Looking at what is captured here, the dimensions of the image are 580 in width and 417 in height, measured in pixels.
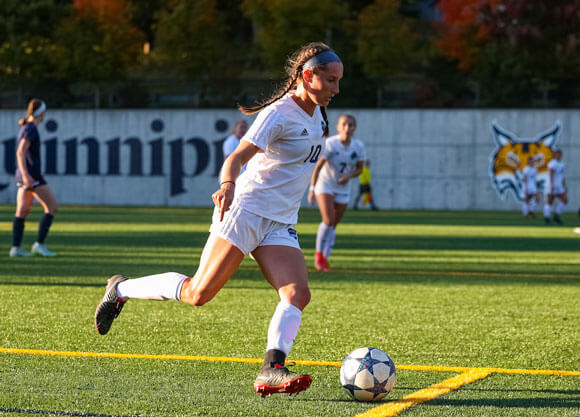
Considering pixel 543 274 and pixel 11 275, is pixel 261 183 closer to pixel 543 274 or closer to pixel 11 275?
pixel 11 275

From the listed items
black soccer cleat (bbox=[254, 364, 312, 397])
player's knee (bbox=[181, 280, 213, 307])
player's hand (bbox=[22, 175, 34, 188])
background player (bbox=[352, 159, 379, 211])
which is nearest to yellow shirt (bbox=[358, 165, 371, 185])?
background player (bbox=[352, 159, 379, 211])

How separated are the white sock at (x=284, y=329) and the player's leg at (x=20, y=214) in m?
9.22

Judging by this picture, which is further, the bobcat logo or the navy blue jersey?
the bobcat logo

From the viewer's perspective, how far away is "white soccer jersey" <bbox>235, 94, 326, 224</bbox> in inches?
226

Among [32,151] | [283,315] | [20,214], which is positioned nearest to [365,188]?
[20,214]

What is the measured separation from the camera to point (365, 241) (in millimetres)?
19484

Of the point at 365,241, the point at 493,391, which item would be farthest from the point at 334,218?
the point at 493,391

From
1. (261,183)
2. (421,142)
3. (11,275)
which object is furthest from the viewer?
(421,142)

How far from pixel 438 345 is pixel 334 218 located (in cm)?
607

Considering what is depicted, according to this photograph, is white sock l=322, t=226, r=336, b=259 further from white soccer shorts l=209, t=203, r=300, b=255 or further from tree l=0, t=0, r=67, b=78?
tree l=0, t=0, r=67, b=78

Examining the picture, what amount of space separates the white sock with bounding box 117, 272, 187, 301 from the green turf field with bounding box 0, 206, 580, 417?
450 millimetres

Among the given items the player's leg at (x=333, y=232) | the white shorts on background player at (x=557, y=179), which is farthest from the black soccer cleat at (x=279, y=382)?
the white shorts on background player at (x=557, y=179)

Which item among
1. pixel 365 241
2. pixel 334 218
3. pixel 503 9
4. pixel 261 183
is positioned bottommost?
pixel 365 241

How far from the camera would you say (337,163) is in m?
13.6
